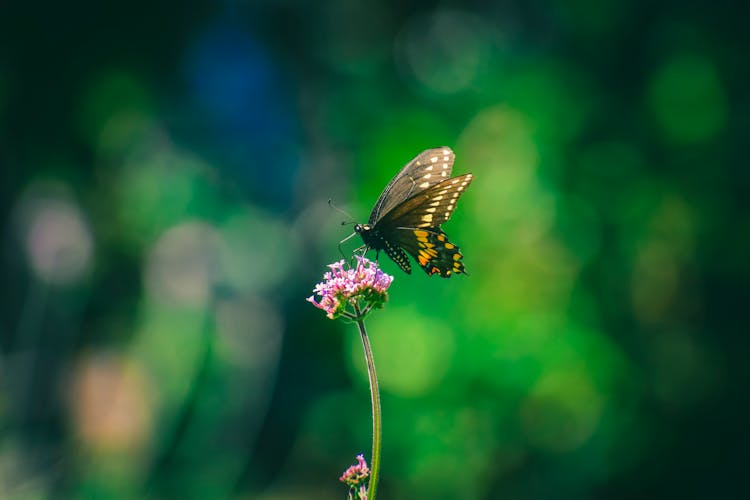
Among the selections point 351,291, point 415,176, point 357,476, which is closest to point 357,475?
point 357,476

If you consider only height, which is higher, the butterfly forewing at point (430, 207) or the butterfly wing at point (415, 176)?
the butterfly wing at point (415, 176)

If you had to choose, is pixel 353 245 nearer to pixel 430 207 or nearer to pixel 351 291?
pixel 430 207

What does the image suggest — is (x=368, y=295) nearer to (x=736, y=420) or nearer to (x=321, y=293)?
(x=321, y=293)

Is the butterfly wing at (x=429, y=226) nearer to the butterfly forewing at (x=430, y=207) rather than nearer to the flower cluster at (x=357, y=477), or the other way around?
the butterfly forewing at (x=430, y=207)

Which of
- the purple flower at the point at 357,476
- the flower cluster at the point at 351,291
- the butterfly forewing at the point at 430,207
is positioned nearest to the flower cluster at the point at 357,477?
the purple flower at the point at 357,476

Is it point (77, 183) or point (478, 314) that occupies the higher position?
point (77, 183)

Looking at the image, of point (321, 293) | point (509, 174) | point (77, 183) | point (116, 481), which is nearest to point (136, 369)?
point (116, 481)
